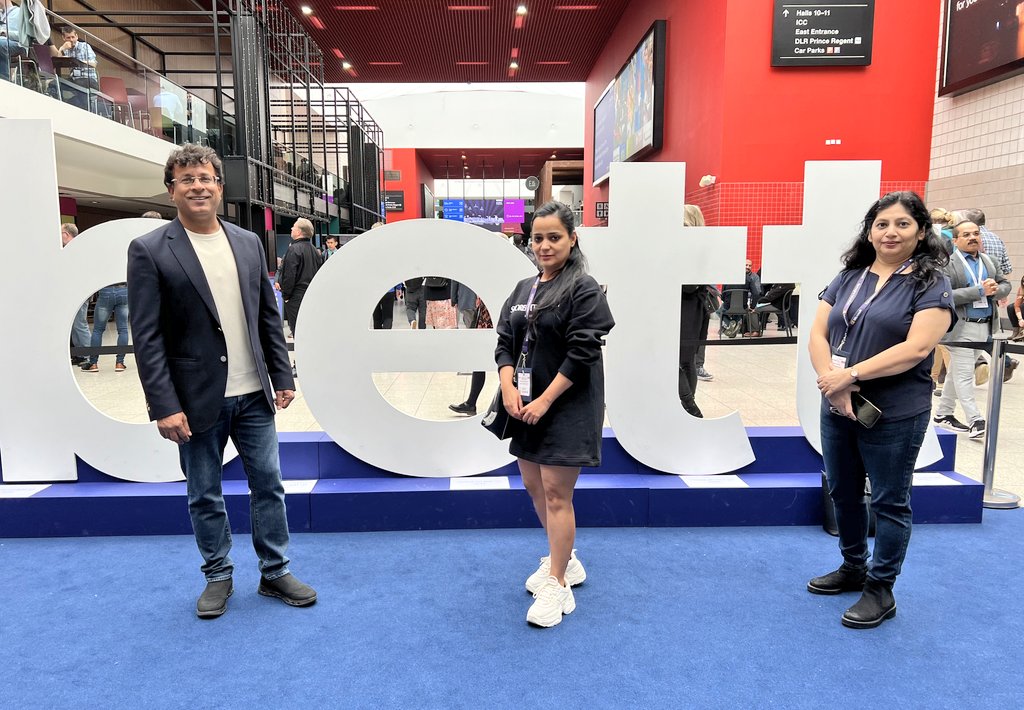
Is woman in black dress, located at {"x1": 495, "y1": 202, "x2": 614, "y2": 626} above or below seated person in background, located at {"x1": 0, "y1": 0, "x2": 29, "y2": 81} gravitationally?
below

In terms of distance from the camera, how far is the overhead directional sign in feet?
25.2

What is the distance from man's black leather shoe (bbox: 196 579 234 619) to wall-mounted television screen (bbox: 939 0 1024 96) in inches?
324

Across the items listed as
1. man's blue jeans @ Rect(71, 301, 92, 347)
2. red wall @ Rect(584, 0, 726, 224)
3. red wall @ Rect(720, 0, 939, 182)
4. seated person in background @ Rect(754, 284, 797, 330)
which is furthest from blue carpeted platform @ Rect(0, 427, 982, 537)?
red wall @ Rect(584, 0, 726, 224)

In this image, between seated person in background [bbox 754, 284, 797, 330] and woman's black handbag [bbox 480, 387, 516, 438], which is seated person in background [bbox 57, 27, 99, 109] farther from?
seated person in background [bbox 754, 284, 797, 330]

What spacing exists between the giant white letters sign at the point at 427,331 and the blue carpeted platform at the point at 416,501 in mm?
116

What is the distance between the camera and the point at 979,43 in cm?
712

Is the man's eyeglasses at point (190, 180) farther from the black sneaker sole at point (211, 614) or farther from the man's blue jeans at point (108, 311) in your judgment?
the man's blue jeans at point (108, 311)

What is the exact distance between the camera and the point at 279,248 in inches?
408

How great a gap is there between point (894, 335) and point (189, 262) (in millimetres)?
2090

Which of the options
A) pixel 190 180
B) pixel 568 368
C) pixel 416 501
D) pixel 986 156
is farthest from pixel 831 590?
pixel 986 156

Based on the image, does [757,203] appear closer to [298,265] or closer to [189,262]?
[298,265]

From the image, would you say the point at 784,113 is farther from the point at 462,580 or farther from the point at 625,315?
the point at 462,580

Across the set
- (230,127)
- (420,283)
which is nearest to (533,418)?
(420,283)

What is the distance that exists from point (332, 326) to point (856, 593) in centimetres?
225
